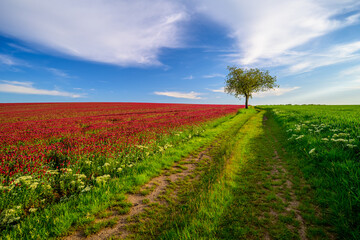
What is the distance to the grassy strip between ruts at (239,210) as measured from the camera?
2928mm

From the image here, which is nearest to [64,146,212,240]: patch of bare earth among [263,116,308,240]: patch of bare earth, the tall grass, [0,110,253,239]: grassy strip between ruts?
[0,110,253,239]: grassy strip between ruts

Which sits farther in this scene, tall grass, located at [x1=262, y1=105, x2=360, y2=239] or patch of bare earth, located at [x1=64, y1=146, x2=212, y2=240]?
patch of bare earth, located at [x1=64, y1=146, x2=212, y2=240]

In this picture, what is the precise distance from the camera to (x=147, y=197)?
4340mm

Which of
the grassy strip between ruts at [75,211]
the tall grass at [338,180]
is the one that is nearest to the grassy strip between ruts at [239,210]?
the tall grass at [338,180]

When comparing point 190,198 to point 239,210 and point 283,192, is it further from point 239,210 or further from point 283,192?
point 283,192

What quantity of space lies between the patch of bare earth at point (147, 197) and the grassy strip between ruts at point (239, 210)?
32 cm

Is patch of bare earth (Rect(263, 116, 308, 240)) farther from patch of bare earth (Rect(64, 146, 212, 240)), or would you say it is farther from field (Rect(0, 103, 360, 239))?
patch of bare earth (Rect(64, 146, 212, 240))

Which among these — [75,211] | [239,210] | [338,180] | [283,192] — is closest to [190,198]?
[239,210]

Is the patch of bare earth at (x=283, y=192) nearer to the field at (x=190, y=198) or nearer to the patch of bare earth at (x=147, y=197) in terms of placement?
the field at (x=190, y=198)

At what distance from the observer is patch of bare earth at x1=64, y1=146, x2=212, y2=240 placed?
308 cm

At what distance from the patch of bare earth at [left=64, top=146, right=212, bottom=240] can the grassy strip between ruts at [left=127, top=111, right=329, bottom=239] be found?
318 millimetres

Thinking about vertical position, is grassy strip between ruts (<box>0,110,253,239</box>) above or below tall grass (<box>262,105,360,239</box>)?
below

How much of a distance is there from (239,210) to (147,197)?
2525mm

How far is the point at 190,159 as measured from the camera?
7367mm
